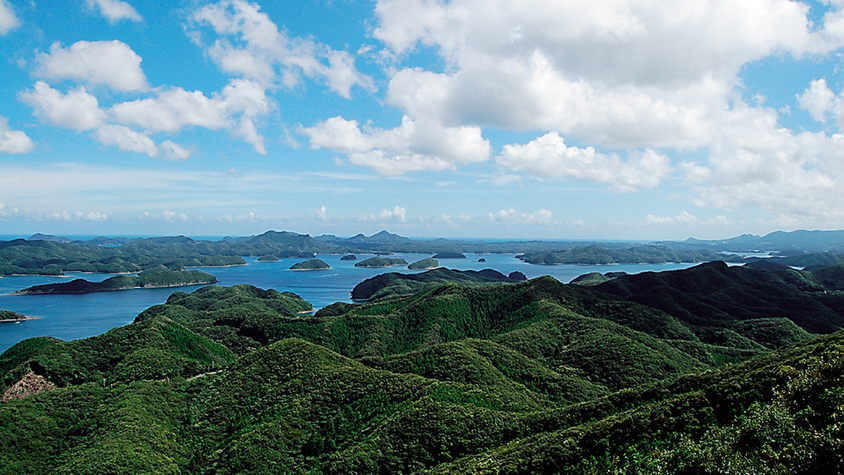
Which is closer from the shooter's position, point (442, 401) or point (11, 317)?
point (442, 401)

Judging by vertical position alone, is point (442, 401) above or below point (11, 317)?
above

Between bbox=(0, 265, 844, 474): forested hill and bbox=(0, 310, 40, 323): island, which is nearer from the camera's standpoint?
bbox=(0, 265, 844, 474): forested hill

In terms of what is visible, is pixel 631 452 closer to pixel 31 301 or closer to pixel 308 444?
pixel 308 444

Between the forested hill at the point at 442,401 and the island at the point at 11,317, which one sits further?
the island at the point at 11,317

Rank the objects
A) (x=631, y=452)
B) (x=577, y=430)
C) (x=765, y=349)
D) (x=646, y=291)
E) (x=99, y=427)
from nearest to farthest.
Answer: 1. (x=631, y=452)
2. (x=577, y=430)
3. (x=99, y=427)
4. (x=765, y=349)
5. (x=646, y=291)

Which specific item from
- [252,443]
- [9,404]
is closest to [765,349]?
[252,443]

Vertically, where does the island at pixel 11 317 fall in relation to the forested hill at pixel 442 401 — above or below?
below

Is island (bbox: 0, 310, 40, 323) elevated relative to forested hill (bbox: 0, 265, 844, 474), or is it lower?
lower

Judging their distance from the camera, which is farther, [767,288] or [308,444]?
[767,288]
